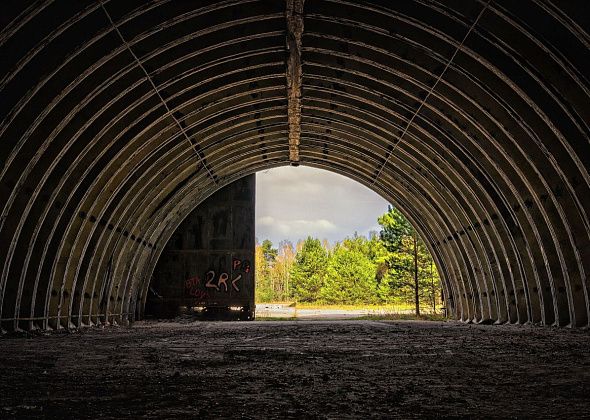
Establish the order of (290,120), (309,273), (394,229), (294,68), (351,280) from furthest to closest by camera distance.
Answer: (309,273), (351,280), (394,229), (290,120), (294,68)

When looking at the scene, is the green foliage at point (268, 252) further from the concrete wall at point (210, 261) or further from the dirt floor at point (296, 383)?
the dirt floor at point (296, 383)

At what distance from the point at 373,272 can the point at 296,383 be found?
70.6m

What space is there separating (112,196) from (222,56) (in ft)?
16.4

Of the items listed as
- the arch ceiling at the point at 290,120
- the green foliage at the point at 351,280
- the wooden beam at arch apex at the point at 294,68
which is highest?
the wooden beam at arch apex at the point at 294,68

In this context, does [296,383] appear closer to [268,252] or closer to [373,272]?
[373,272]

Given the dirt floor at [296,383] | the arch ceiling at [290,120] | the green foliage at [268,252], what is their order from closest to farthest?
the dirt floor at [296,383], the arch ceiling at [290,120], the green foliage at [268,252]

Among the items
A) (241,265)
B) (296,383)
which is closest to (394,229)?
(241,265)

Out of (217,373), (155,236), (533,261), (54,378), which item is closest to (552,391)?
(217,373)

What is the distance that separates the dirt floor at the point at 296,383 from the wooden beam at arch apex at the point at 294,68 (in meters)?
7.07

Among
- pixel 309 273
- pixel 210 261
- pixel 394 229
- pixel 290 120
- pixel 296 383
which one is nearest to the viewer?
pixel 296 383

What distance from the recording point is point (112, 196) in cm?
1499

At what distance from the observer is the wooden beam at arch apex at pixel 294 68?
37.7ft

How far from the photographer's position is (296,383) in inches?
Answer: 175

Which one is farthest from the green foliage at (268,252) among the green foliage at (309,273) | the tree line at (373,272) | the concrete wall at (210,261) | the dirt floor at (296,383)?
the dirt floor at (296,383)
